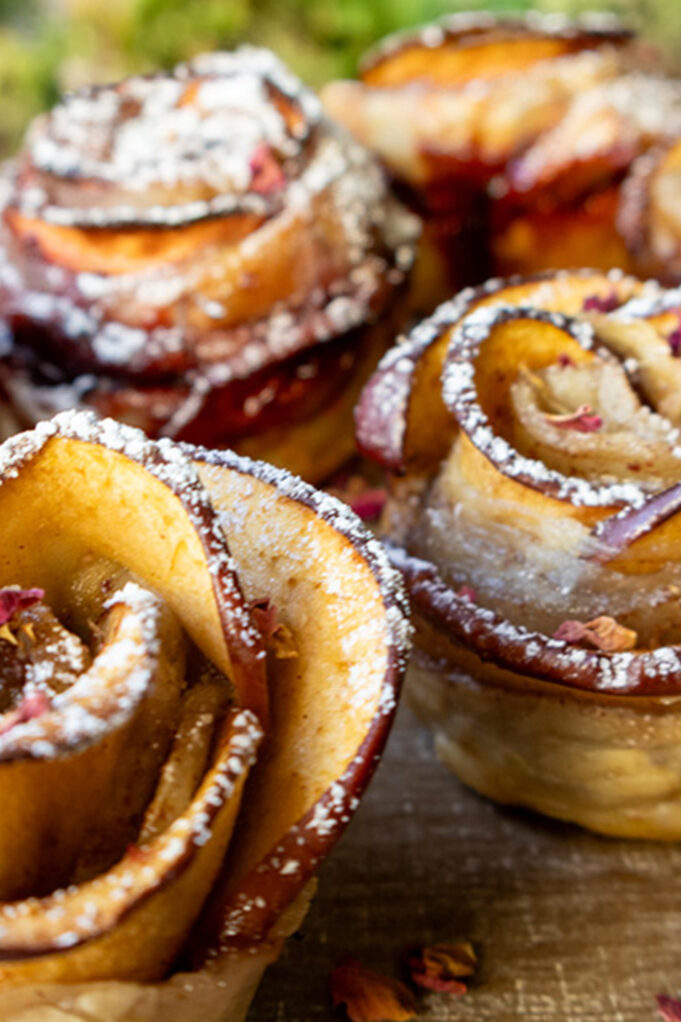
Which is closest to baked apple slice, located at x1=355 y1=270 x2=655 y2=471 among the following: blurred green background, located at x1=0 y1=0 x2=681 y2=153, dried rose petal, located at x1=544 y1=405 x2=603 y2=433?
dried rose petal, located at x1=544 y1=405 x2=603 y2=433

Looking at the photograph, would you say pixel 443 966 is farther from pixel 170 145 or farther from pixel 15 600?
pixel 170 145

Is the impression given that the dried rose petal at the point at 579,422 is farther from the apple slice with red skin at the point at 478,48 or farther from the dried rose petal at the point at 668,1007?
the apple slice with red skin at the point at 478,48

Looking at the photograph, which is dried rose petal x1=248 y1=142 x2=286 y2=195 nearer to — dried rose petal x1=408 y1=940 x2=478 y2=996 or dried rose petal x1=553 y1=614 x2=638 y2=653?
dried rose petal x1=553 y1=614 x2=638 y2=653

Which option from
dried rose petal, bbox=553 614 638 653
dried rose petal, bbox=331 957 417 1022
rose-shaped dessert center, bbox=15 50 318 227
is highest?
rose-shaped dessert center, bbox=15 50 318 227

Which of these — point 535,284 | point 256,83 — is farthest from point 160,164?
point 535,284

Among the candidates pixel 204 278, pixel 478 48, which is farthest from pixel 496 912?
pixel 478 48

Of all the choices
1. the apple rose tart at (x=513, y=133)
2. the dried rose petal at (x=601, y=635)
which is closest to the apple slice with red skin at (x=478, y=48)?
the apple rose tart at (x=513, y=133)
